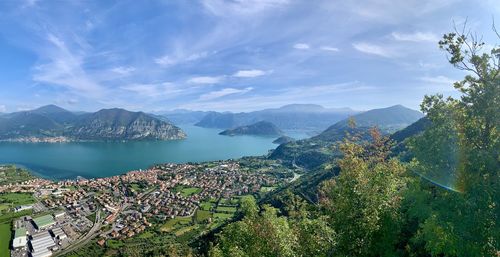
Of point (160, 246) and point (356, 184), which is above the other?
point (356, 184)

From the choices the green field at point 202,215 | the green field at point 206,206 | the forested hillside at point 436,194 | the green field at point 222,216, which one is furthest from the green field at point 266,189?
the forested hillside at point 436,194

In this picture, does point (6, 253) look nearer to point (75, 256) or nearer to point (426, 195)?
point (75, 256)

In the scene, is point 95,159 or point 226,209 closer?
point 226,209

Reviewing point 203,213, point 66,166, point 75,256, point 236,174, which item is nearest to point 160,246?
point 75,256

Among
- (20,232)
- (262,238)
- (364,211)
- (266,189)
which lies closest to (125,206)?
(20,232)

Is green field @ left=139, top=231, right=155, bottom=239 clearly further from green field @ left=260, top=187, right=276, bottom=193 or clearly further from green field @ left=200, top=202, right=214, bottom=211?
green field @ left=260, top=187, right=276, bottom=193

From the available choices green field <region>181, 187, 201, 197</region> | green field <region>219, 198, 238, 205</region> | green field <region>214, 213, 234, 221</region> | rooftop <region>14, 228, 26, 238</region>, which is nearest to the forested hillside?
green field <region>214, 213, 234, 221</region>

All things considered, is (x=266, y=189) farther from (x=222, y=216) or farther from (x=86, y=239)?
(x=86, y=239)
